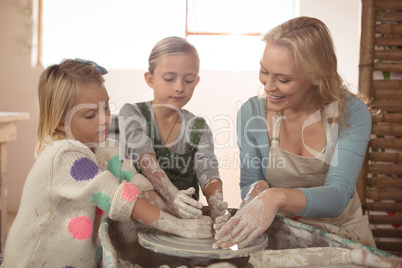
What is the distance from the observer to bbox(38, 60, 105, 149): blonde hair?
1.12 m

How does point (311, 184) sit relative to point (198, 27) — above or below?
below

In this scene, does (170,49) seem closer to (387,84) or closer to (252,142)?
(252,142)

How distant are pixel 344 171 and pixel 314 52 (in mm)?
374

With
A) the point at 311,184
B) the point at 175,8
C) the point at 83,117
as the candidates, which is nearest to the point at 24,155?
the point at 175,8

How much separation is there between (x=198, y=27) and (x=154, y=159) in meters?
1.92

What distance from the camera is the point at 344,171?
3.85ft

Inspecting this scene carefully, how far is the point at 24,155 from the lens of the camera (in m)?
3.26

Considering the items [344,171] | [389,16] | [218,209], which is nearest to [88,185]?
[218,209]

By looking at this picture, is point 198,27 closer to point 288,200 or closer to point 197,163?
point 197,163

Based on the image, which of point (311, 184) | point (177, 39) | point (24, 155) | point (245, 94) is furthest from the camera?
point (24, 155)

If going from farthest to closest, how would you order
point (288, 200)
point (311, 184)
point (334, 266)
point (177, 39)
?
point (177, 39) → point (311, 184) → point (288, 200) → point (334, 266)

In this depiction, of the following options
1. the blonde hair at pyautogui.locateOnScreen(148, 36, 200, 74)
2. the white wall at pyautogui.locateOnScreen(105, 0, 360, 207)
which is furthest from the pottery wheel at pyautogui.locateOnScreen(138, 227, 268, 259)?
the white wall at pyautogui.locateOnScreen(105, 0, 360, 207)

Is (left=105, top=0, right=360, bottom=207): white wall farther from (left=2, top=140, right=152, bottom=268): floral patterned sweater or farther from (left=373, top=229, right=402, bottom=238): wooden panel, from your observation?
(left=2, top=140, right=152, bottom=268): floral patterned sweater

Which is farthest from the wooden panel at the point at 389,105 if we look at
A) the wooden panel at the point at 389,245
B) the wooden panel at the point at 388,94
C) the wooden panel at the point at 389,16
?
the wooden panel at the point at 389,245
